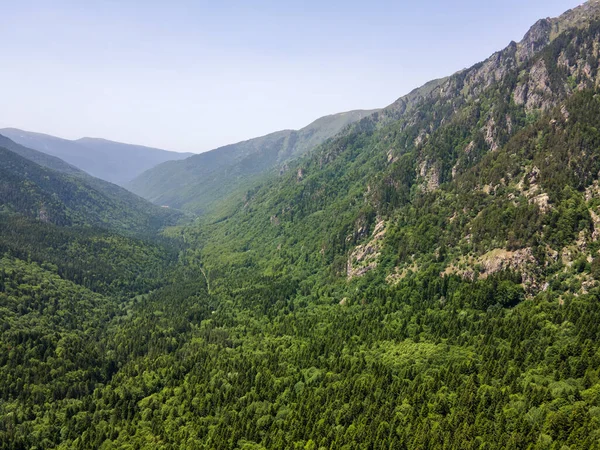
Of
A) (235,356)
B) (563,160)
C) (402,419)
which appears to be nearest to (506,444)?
(402,419)

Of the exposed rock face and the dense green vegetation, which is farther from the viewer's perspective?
the exposed rock face

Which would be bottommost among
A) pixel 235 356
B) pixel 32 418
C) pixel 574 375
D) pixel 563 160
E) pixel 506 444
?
pixel 32 418

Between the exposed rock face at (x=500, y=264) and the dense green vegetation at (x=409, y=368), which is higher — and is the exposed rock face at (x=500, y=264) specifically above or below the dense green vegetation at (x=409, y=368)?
above

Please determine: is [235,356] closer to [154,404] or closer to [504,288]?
[154,404]

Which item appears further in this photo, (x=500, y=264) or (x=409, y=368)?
(x=500, y=264)

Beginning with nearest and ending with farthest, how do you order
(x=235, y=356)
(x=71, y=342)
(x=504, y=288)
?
(x=504, y=288) < (x=235, y=356) < (x=71, y=342)

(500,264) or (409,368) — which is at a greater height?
(500,264)

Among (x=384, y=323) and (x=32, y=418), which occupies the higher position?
(x=384, y=323)

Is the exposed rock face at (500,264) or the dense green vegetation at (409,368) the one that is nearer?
the dense green vegetation at (409,368)

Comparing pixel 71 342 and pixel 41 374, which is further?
pixel 71 342

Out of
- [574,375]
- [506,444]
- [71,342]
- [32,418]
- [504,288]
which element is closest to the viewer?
[506,444]

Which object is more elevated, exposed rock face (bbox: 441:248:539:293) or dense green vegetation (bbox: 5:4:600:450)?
exposed rock face (bbox: 441:248:539:293)
